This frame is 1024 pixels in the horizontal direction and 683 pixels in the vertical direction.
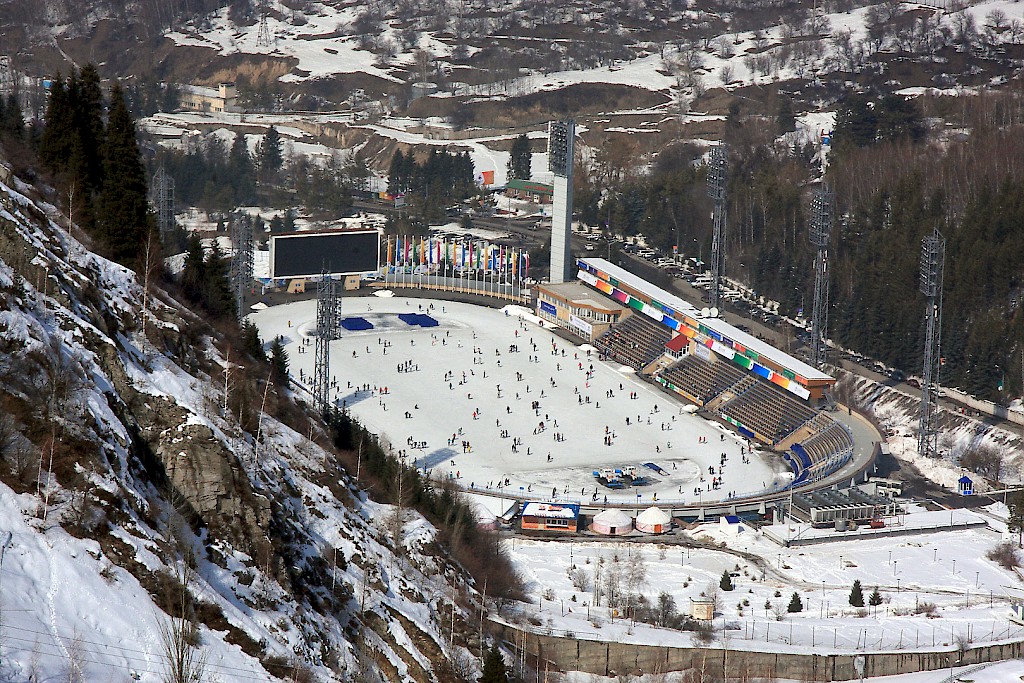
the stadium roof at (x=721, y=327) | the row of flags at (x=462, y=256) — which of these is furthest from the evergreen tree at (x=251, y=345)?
the row of flags at (x=462, y=256)

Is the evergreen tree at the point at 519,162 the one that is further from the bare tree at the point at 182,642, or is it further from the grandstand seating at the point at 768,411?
the bare tree at the point at 182,642

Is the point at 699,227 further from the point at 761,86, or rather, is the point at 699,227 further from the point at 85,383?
the point at 85,383

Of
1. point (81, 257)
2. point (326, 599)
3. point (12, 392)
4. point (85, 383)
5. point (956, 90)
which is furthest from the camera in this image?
point (956, 90)

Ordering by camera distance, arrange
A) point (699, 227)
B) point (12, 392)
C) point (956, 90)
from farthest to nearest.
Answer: point (956, 90)
point (699, 227)
point (12, 392)

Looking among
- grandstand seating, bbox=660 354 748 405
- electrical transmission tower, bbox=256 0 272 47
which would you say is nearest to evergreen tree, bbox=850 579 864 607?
grandstand seating, bbox=660 354 748 405

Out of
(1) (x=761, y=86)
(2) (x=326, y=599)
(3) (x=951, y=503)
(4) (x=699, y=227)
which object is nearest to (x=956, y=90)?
(1) (x=761, y=86)

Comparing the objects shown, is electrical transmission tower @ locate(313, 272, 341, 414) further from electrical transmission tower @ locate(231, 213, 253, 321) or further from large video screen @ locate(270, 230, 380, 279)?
large video screen @ locate(270, 230, 380, 279)

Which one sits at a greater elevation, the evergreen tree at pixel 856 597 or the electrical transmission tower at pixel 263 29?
the electrical transmission tower at pixel 263 29
